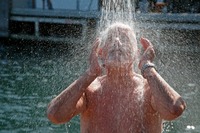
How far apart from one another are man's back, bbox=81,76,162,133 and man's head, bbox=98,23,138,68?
24 centimetres

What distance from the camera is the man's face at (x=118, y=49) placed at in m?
3.44

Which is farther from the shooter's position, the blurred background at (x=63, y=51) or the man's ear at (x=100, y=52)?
the blurred background at (x=63, y=51)

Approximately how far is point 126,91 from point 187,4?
15039 millimetres

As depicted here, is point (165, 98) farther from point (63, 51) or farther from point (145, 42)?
point (63, 51)

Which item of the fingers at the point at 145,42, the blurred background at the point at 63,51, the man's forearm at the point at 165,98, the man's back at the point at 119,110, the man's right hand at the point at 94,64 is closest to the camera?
the man's forearm at the point at 165,98

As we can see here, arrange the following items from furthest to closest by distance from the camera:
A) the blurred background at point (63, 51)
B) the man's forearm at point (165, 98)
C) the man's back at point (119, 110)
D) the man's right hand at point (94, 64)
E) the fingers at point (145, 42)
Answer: the blurred background at point (63, 51)
the fingers at point (145, 42)
the man's back at point (119, 110)
the man's right hand at point (94, 64)
the man's forearm at point (165, 98)

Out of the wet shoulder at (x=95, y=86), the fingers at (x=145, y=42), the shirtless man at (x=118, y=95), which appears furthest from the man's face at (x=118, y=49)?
the wet shoulder at (x=95, y=86)

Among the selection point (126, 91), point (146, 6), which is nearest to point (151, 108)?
point (126, 91)

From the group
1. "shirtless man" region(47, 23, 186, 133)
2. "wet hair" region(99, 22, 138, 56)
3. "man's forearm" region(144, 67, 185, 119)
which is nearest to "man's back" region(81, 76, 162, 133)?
"shirtless man" region(47, 23, 186, 133)

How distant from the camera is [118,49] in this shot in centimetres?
344

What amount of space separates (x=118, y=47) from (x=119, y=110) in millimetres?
493

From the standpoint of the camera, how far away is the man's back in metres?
3.55

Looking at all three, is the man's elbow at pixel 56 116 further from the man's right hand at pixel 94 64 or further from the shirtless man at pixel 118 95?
the man's right hand at pixel 94 64

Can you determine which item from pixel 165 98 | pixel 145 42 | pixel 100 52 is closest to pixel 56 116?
pixel 100 52
